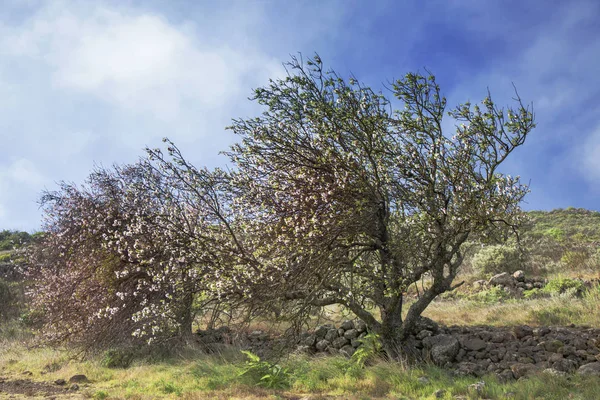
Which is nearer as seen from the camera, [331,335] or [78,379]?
[78,379]

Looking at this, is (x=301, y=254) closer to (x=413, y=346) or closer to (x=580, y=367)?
(x=413, y=346)

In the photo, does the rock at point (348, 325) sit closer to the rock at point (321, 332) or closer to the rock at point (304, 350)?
the rock at point (321, 332)

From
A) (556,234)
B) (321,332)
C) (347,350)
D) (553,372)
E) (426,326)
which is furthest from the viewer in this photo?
(556,234)

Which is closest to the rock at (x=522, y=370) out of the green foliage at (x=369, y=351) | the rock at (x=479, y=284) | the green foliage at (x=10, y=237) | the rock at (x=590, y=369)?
the rock at (x=590, y=369)

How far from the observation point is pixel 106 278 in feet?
44.1

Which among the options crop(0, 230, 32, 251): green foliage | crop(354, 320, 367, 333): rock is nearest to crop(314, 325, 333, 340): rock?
crop(354, 320, 367, 333): rock

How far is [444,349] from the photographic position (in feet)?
34.2

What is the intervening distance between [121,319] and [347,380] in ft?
23.9

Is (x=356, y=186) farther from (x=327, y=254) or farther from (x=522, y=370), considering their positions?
(x=522, y=370)

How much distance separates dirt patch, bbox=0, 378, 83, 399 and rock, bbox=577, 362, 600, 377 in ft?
35.2

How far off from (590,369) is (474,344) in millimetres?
2624

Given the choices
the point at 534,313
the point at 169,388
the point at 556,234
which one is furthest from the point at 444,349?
the point at 556,234

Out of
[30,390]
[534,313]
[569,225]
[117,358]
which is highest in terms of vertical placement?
[569,225]

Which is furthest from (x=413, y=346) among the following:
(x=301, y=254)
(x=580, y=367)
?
(x=301, y=254)
